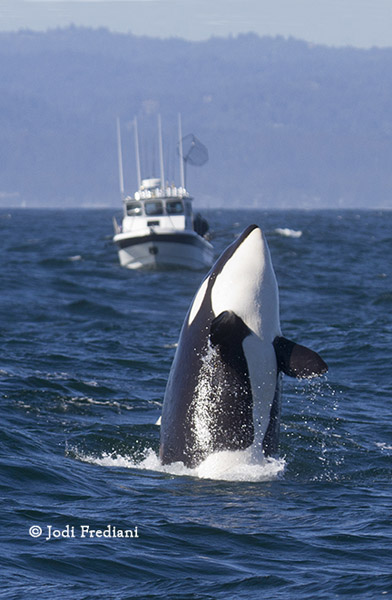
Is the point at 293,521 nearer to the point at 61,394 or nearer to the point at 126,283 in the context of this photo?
the point at 61,394

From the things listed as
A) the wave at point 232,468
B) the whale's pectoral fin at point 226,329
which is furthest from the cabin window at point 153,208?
the whale's pectoral fin at point 226,329

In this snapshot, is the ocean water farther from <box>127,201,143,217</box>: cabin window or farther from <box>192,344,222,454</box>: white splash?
<box>127,201,143,217</box>: cabin window

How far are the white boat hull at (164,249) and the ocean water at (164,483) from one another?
1645 centimetres

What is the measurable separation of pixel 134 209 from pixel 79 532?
118 ft

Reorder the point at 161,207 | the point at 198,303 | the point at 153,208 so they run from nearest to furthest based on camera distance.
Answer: the point at 198,303
the point at 161,207
the point at 153,208

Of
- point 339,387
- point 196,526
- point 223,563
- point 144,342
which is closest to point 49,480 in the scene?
point 196,526

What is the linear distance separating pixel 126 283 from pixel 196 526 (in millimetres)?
28451

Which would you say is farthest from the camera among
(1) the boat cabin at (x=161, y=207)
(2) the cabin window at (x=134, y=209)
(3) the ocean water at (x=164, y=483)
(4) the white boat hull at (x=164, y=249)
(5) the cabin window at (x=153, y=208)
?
(2) the cabin window at (x=134, y=209)

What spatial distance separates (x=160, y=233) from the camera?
4253cm

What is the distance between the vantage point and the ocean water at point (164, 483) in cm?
835

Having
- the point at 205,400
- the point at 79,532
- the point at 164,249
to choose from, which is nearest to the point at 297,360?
the point at 205,400

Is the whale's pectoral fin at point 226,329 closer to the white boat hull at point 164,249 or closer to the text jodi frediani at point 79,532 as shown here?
the text jodi frediani at point 79,532

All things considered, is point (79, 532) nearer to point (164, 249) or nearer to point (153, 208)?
point (164, 249)

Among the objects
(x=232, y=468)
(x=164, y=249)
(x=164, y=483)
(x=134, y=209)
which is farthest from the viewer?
(x=134, y=209)
